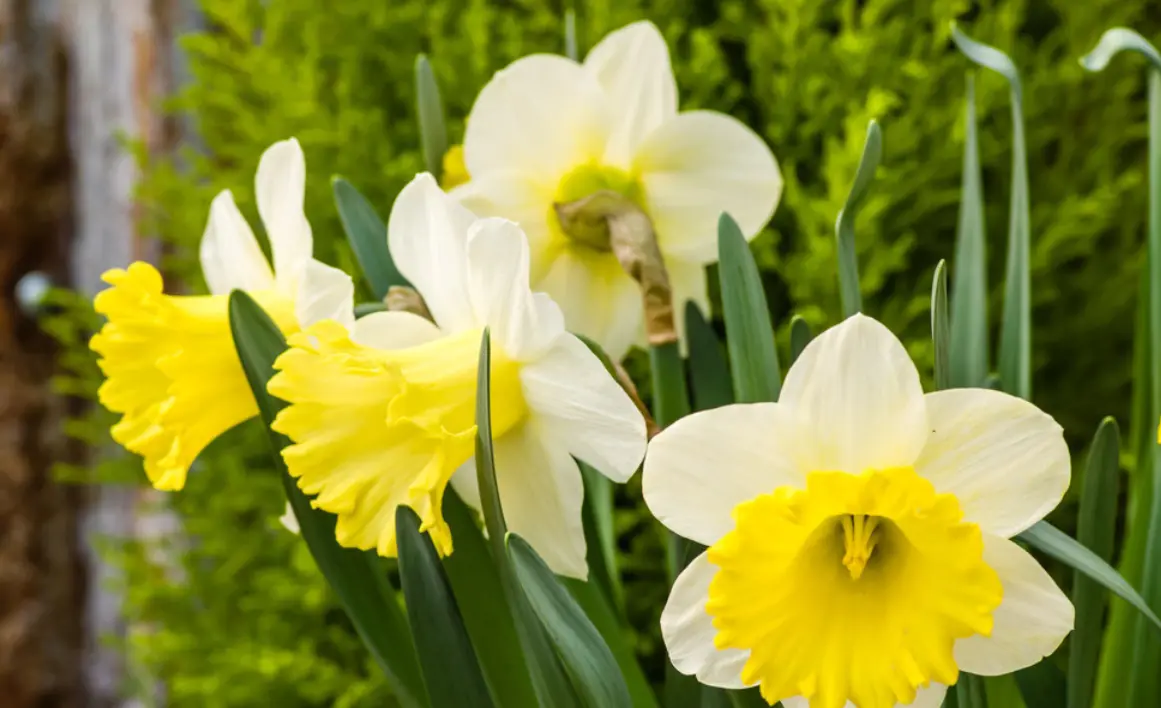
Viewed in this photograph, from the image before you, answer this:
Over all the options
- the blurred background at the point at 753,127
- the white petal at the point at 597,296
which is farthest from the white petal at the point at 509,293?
the blurred background at the point at 753,127

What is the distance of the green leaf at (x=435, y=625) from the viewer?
326 millimetres

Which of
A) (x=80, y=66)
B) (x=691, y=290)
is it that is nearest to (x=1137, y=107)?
(x=691, y=290)

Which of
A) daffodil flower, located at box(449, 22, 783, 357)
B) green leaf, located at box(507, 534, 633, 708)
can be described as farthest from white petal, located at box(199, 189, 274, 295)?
green leaf, located at box(507, 534, 633, 708)

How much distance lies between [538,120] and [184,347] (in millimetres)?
194

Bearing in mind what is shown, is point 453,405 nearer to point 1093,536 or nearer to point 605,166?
point 605,166

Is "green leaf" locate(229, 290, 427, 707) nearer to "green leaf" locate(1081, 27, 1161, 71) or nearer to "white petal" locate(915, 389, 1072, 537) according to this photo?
"white petal" locate(915, 389, 1072, 537)

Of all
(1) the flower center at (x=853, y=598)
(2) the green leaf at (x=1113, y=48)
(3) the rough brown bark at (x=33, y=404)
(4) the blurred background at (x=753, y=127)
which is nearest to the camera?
(1) the flower center at (x=853, y=598)

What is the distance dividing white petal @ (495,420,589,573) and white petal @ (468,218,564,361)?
0.04 meters

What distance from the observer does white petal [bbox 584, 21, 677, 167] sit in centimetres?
44

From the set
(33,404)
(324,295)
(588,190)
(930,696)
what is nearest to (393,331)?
(324,295)

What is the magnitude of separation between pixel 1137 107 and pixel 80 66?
1.53 metres

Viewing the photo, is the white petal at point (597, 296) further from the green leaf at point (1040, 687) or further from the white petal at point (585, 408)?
the green leaf at point (1040, 687)

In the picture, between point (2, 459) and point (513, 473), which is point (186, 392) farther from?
point (2, 459)

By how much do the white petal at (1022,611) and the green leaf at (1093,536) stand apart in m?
0.10
